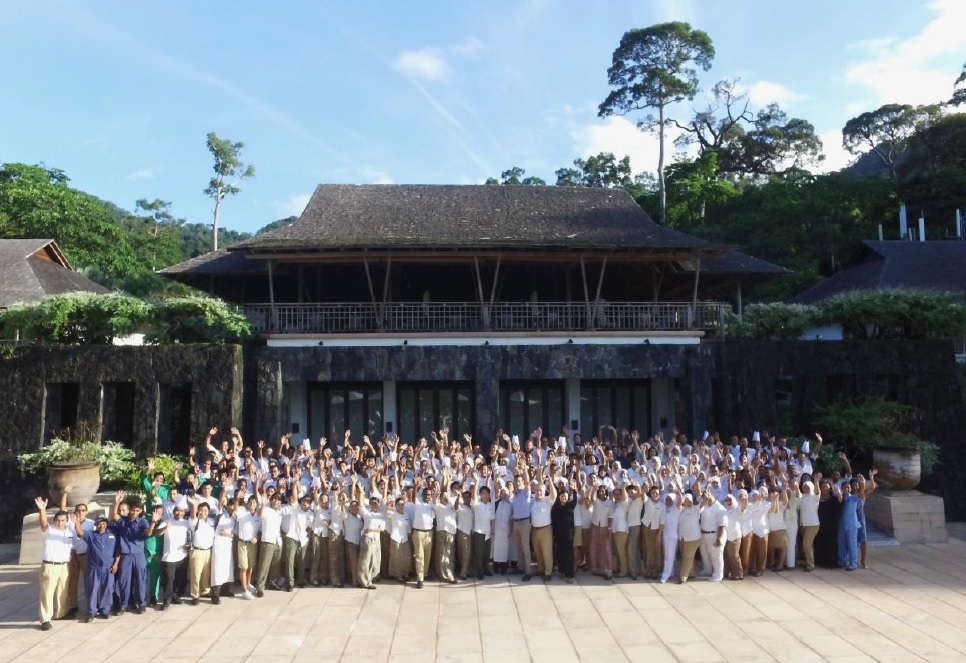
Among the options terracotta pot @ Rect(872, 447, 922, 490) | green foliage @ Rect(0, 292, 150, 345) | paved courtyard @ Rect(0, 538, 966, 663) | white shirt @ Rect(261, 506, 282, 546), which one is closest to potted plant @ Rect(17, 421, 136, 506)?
green foliage @ Rect(0, 292, 150, 345)

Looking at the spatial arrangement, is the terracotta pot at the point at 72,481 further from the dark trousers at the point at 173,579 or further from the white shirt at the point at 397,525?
the white shirt at the point at 397,525

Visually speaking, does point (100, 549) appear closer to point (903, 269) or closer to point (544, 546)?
point (544, 546)

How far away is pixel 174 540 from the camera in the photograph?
345 inches

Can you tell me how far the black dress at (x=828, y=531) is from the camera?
1008 centimetres

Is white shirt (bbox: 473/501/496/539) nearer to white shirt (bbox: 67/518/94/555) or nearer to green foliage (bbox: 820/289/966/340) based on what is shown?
white shirt (bbox: 67/518/94/555)

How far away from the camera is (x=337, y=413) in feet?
59.3

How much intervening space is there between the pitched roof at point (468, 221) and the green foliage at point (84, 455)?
5071 mm

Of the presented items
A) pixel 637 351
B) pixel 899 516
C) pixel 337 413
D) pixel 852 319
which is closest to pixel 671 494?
pixel 899 516

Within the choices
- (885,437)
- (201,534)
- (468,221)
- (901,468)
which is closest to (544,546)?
(201,534)

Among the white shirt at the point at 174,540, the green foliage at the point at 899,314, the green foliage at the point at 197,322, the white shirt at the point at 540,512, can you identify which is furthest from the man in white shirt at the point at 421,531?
the green foliage at the point at 899,314

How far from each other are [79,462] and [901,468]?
49.5 ft

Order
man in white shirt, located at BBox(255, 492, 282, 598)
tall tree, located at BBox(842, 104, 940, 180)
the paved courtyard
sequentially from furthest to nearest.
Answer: tall tree, located at BBox(842, 104, 940, 180)
man in white shirt, located at BBox(255, 492, 282, 598)
the paved courtyard

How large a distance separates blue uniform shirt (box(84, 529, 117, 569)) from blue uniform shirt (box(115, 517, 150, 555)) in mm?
113

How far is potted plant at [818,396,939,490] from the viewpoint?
487 inches
